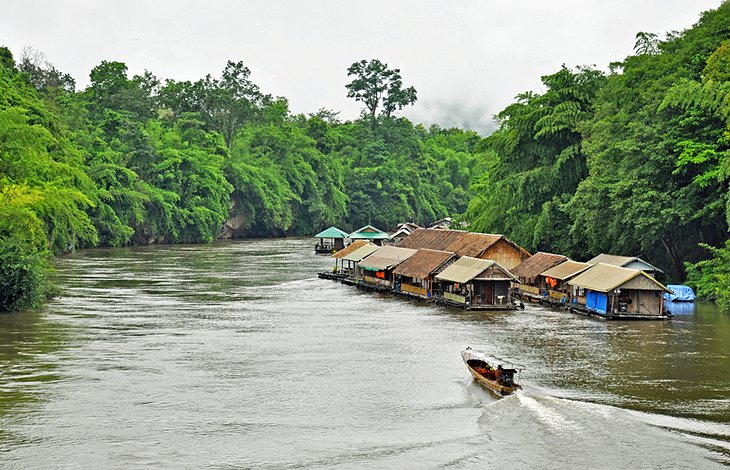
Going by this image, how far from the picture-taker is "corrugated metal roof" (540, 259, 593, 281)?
44.6 metres

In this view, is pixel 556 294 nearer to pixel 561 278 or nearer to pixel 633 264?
pixel 561 278

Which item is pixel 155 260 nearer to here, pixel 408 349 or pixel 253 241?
pixel 253 241

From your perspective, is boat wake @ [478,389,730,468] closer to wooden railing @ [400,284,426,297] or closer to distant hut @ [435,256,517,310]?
distant hut @ [435,256,517,310]

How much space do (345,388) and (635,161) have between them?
26094mm

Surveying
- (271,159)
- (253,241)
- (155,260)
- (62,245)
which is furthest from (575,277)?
(271,159)

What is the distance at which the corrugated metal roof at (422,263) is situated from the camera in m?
47.2

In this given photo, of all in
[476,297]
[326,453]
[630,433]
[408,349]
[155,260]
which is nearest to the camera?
[326,453]

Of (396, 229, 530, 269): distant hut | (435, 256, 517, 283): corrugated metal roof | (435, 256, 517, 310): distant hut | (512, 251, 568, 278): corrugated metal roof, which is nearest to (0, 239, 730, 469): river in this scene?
(435, 256, 517, 310): distant hut

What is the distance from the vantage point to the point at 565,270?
150ft

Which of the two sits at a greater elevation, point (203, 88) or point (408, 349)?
point (203, 88)

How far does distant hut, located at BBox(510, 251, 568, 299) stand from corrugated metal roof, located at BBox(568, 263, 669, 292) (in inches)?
146

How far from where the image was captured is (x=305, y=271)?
62312 millimetres

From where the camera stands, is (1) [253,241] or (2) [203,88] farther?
(2) [203,88]

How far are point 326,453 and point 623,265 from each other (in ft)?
91.9
